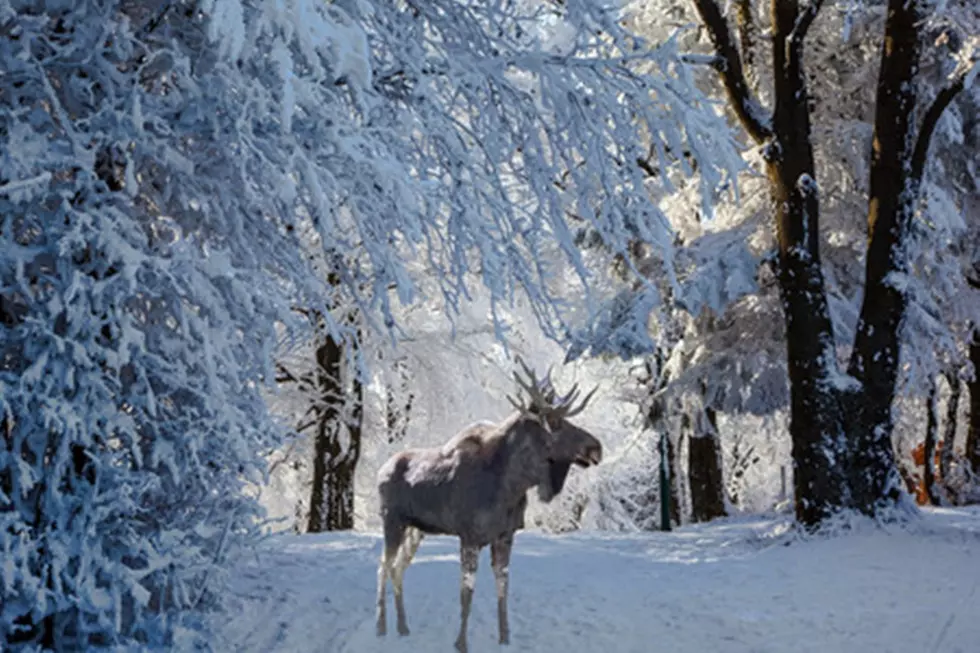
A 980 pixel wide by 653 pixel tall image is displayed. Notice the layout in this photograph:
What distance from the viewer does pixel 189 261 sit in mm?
4219

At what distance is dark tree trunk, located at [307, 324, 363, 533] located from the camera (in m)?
16.9

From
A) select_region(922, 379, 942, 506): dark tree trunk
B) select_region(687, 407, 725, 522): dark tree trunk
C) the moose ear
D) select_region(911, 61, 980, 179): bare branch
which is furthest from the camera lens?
select_region(922, 379, 942, 506): dark tree trunk

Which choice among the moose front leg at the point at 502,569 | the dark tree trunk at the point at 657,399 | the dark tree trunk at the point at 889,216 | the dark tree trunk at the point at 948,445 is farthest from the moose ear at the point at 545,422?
the dark tree trunk at the point at 948,445

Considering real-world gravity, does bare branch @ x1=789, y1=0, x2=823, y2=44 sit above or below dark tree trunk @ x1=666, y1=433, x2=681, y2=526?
above

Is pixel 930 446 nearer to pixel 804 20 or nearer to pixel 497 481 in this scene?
pixel 804 20

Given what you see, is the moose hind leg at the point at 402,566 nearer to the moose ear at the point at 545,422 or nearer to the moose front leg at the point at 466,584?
the moose front leg at the point at 466,584

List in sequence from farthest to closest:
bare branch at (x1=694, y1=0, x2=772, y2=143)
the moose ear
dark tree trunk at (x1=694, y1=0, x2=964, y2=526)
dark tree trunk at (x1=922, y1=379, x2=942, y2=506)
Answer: dark tree trunk at (x1=922, y1=379, x2=942, y2=506) < bare branch at (x1=694, y1=0, x2=772, y2=143) < dark tree trunk at (x1=694, y1=0, x2=964, y2=526) < the moose ear

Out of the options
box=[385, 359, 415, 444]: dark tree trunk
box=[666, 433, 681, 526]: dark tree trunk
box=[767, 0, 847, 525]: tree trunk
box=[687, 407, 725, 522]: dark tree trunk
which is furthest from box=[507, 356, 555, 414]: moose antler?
box=[385, 359, 415, 444]: dark tree trunk

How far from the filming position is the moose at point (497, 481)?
7.64 metres

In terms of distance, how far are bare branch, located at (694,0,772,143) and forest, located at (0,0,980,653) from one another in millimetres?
33

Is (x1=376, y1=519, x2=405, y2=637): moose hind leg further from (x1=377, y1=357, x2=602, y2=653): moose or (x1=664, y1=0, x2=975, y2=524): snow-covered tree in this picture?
(x1=664, y1=0, x2=975, y2=524): snow-covered tree

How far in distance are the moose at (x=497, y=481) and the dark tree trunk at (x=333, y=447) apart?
28.2ft

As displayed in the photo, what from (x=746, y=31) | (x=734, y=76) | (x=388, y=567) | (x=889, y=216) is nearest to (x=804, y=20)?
(x=734, y=76)

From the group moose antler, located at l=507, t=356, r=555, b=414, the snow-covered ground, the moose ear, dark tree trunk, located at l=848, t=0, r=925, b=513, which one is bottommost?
the snow-covered ground
